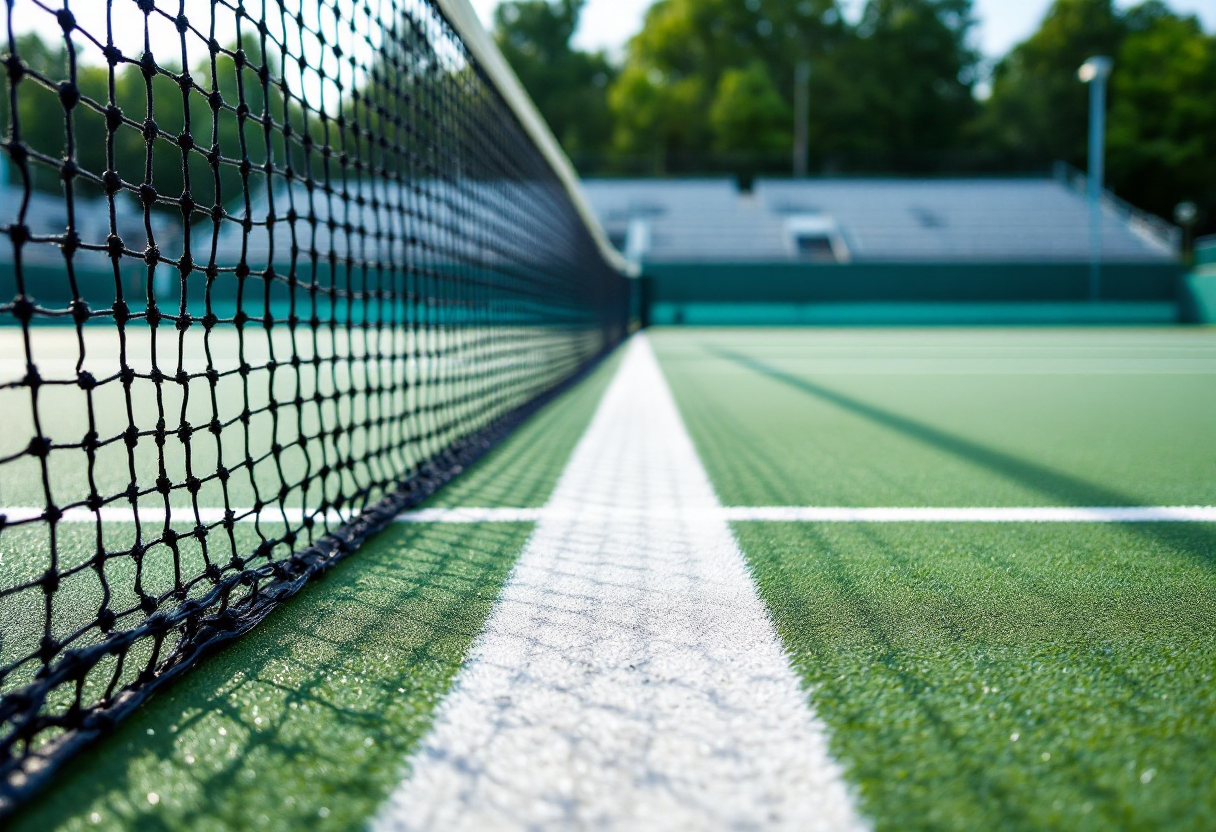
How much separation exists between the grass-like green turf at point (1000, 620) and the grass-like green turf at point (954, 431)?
0.02 meters

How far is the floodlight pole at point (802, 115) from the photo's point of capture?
34.6 meters

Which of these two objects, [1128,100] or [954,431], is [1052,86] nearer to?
[1128,100]

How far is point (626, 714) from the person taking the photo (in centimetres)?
88

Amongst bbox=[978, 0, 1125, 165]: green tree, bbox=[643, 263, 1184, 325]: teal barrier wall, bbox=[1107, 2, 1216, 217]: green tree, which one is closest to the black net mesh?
bbox=[643, 263, 1184, 325]: teal barrier wall

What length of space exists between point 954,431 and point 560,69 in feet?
136

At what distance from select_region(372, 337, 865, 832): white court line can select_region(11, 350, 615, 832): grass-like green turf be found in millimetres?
43

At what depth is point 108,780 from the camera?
0.78 meters

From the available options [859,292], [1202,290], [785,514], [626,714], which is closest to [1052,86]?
[1202,290]

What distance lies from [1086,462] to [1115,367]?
4.74m

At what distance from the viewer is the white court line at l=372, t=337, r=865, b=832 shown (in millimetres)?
718

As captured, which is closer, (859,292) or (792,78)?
(859,292)

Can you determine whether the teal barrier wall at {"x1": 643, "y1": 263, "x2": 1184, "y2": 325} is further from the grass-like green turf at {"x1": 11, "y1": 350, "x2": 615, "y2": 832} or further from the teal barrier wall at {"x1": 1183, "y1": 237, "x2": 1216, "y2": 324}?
the grass-like green turf at {"x1": 11, "y1": 350, "x2": 615, "y2": 832}

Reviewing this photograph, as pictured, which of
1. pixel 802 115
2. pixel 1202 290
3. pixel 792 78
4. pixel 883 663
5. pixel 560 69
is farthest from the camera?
pixel 560 69

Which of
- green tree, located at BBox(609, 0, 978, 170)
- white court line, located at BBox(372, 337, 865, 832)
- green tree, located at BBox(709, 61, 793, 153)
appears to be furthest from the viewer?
green tree, located at BBox(609, 0, 978, 170)
